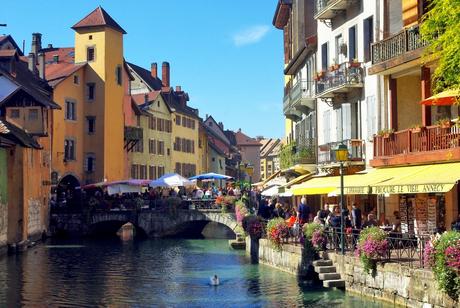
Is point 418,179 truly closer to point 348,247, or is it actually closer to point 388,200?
point 348,247

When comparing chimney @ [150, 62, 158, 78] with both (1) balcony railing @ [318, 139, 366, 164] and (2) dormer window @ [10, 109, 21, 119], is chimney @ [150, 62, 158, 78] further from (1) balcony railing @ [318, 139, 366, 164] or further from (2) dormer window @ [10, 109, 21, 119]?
(1) balcony railing @ [318, 139, 366, 164]

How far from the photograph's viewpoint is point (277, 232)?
31.0 m

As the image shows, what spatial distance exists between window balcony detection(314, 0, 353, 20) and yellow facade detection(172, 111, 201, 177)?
5316 cm

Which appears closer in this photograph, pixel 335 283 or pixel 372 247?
pixel 372 247

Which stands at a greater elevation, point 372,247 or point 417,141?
point 417,141

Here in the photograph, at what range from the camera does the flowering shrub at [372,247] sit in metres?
22.1

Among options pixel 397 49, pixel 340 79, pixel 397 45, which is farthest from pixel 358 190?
pixel 340 79

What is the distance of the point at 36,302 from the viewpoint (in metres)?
24.7

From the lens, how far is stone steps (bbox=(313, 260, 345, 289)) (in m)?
24.9

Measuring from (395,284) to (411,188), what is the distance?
315 cm

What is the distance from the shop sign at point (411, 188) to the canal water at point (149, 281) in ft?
10.9

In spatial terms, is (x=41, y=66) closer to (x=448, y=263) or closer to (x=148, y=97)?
(x=148, y=97)

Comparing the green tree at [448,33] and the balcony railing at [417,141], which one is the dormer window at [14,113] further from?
the green tree at [448,33]

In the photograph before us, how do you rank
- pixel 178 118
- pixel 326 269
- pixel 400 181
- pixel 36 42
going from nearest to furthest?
pixel 400 181 → pixel 326 269 → pixel 36 42 → pixel 178 118
